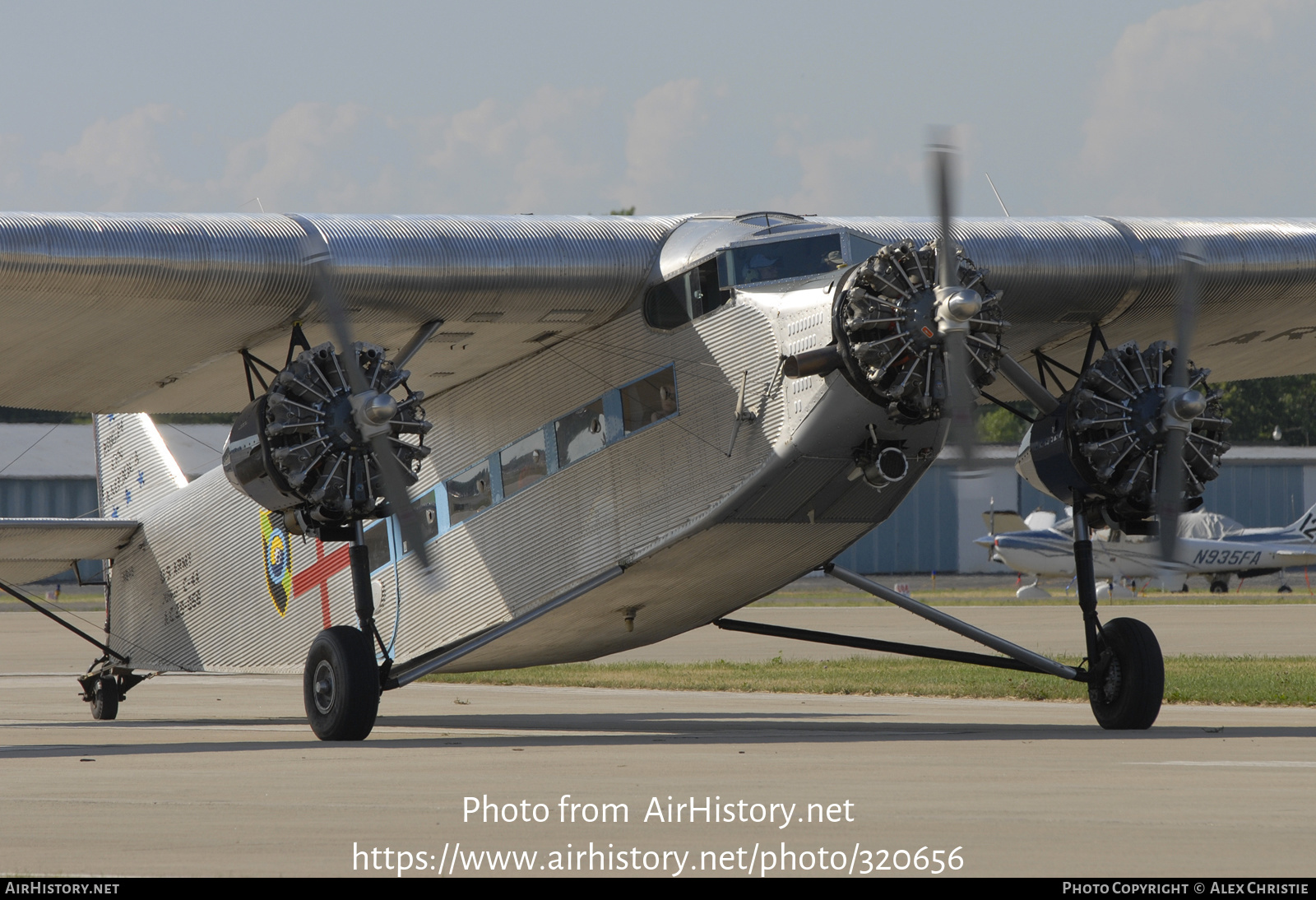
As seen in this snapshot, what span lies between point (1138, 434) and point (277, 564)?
31.9 feet

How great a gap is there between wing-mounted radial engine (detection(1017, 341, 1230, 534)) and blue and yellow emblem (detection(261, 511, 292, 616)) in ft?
28.9

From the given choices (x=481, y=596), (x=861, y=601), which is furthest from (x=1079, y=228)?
(x=861, y=601)

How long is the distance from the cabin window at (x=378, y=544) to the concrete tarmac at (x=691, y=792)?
177 centimetres

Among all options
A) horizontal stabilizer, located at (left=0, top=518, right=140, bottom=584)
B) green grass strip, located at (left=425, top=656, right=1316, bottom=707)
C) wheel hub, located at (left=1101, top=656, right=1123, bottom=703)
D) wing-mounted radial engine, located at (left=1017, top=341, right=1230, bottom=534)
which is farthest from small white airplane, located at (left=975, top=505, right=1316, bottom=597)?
wing-mounted radial engine, located at (left=1017, top=341, right=1230, bottom=534)

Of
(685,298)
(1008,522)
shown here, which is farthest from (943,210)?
(1008,522)

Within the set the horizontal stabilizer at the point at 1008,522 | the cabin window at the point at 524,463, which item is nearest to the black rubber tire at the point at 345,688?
the cabin window at the point at 524,463

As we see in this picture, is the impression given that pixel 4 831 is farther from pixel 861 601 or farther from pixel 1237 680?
pixel 861 601

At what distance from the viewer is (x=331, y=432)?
41.9 ft

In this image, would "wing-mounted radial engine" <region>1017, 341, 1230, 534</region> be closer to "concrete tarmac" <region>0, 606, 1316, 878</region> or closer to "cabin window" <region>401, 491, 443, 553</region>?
"concrete tarmac" <region>0, 606, 1316, 878</region>

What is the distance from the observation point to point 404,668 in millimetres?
14211

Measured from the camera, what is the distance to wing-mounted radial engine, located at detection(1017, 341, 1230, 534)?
1305cm

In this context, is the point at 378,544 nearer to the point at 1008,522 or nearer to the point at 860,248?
the point at 860,248

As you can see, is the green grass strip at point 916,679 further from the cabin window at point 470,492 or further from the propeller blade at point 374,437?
the propeller blade at point 374,437

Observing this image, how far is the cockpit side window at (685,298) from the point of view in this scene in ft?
44.1
